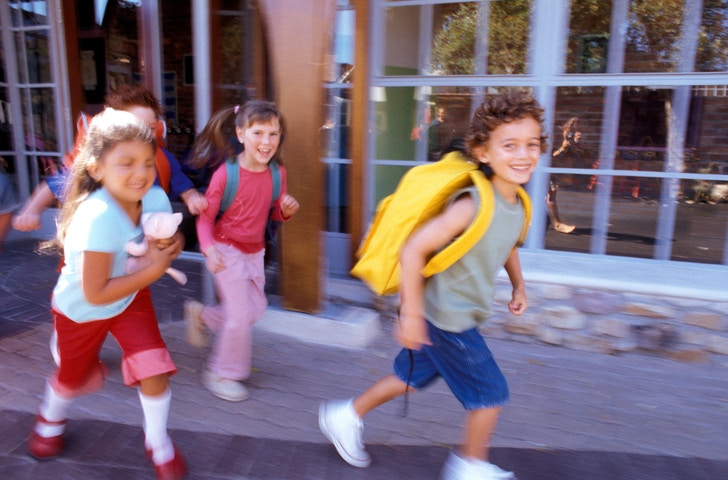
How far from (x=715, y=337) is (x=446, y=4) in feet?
9.22

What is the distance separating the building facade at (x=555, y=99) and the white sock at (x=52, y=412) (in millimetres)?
1749

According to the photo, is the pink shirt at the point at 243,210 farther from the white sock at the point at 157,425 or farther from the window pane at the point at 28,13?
the window pane at the point at 28,13

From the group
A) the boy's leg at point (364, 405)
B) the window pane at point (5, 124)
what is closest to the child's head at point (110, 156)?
the boy's leg at point (364, 405)

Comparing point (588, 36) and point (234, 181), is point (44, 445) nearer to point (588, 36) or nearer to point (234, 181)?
point (234, 181)

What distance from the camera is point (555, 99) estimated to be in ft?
12.9

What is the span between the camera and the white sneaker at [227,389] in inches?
118

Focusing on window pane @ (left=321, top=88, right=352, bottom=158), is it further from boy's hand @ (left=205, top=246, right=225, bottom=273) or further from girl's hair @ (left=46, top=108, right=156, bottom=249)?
girl's hair @ (left=46, top=108, right=156, bottom=249)

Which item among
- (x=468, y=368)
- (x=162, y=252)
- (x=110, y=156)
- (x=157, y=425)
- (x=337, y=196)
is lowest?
(x=157, y=425)

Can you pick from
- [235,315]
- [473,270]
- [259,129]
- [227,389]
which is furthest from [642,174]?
[227,389]

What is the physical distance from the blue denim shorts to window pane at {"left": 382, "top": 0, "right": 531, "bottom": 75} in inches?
98.8

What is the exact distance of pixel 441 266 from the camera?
2004 mm

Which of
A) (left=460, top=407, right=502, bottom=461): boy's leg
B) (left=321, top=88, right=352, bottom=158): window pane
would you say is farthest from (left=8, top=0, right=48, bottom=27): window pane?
(left=460, top=407, right=502, bottom=461): boy's leg

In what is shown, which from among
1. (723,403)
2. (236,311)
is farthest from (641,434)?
(236,311)

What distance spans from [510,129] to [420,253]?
0.55 m
